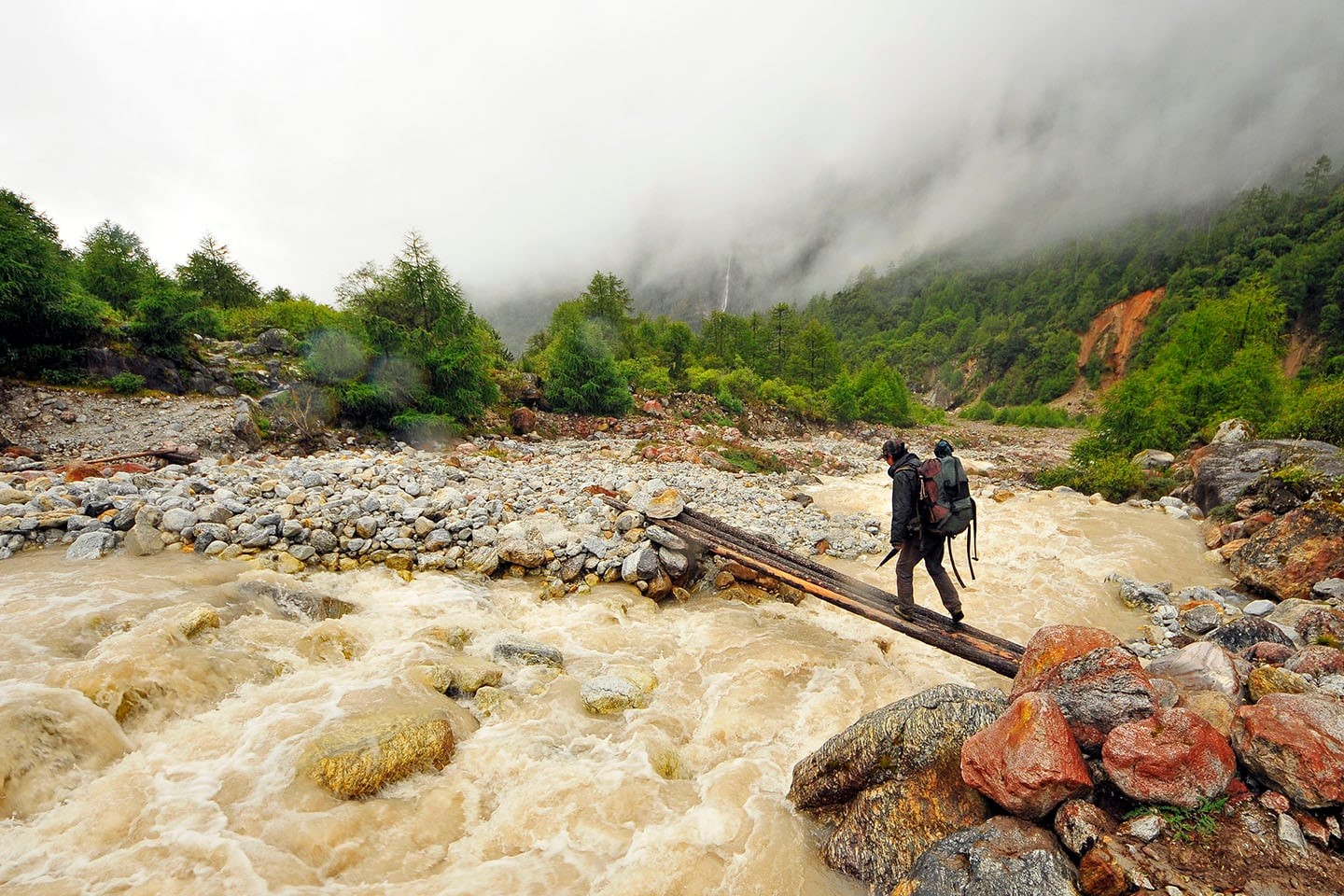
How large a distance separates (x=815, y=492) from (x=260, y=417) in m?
18.9

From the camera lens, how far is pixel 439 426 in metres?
18.9

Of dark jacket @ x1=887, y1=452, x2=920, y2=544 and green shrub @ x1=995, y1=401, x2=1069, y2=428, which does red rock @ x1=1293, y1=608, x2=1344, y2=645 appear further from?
green shrub @ x1=995, y1=401, x2=1069, y2=428

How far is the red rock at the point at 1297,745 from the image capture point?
2766 millimetres

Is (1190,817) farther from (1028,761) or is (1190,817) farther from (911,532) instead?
(911,532)

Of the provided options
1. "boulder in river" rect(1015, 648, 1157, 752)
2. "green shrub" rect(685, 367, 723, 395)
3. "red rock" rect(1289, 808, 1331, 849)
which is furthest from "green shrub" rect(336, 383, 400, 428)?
"red rock" rect(1289, 808, 1331, 849)

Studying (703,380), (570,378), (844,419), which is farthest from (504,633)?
(844,419)

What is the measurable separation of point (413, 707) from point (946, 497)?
22.5 feet

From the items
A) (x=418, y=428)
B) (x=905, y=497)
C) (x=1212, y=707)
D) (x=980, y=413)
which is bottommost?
(x=1212, y=707)

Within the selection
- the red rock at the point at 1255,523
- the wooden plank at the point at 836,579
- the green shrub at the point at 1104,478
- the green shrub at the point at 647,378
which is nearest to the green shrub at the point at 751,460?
the wooden plank at the point at 836,579

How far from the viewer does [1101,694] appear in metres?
3.54

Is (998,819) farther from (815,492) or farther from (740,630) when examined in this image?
(815,492)

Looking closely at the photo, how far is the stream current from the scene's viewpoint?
3.72 m

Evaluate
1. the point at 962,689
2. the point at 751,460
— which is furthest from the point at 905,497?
the point at 751,460

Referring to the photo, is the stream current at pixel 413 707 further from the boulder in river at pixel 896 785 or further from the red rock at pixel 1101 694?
the red rock at pixel 1101 694
